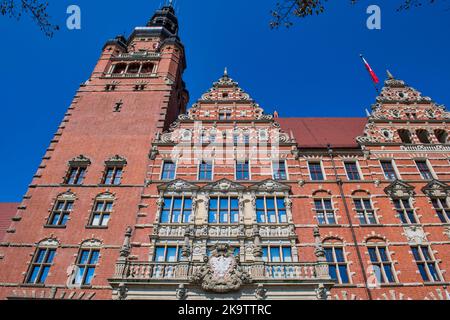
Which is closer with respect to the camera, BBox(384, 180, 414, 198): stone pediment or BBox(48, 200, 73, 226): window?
BBox(48, 200, 73, 226): window

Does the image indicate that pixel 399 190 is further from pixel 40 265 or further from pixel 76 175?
pixel 40 265

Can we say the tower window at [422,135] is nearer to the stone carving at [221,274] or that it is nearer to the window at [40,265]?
the stone carving at [221,274]

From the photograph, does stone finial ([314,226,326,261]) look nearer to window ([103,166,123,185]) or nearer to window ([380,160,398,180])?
window ([380,160,398,180])

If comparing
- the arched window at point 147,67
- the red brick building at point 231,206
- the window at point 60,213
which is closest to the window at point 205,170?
the red brick building at point 231,206

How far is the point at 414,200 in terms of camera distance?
1922 centimetres

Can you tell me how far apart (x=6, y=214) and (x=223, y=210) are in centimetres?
1702

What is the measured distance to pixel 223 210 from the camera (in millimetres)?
18859

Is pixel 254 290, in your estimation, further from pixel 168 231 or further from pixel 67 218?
pixel 67 218

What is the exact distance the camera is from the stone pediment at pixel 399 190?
19.4m

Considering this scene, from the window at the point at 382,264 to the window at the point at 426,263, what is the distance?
4.81 feet

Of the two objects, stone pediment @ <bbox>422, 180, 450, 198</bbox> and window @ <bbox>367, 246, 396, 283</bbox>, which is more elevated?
stone pediment @ <bbox>422, 180, 450, 198</bbox>

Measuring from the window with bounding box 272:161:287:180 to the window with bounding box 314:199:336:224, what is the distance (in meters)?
2.55

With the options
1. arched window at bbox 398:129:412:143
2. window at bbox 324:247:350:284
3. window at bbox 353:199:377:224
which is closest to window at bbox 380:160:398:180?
window at bbox 353:199:377:224

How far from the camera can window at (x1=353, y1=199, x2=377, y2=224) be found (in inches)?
728
